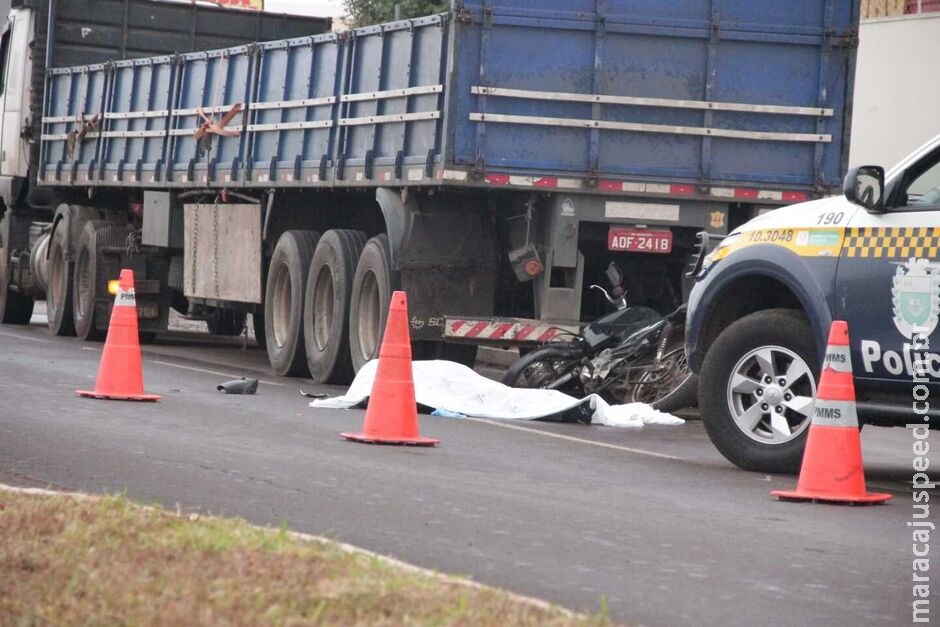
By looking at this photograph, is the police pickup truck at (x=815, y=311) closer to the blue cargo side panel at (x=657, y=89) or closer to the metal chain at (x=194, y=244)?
the blue cargo side panel at (x=657, y=89)

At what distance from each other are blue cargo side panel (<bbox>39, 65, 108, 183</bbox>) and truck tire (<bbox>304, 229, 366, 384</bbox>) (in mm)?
6576

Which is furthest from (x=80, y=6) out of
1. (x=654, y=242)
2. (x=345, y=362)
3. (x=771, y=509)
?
(x=771, y=509)

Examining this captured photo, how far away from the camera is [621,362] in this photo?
13.9 meters

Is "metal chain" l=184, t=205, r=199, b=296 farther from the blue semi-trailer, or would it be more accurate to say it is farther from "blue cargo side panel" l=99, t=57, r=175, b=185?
the blue semi-trailer

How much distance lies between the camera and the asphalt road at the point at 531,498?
636cm

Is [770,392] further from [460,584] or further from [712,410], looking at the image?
[460,584]

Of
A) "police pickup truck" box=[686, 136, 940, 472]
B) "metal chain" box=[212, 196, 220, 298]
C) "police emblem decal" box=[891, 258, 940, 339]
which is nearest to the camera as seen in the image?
"police emblem decal" box=[891, 258, 940, 339]

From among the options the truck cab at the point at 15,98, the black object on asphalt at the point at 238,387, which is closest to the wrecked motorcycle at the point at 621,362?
the black object on asphalt at the point at 238,387

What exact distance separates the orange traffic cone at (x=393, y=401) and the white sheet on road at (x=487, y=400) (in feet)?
7.76

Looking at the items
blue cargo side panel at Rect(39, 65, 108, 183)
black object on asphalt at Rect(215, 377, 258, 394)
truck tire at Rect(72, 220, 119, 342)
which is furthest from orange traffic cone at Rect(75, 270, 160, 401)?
blue cargo side panel at Rect(39, 65, 108, 183)

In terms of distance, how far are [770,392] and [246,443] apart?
278 cm

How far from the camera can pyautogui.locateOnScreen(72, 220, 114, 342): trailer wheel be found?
847 inches

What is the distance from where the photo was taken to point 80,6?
23.5 m

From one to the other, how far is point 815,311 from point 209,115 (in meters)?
10.6
